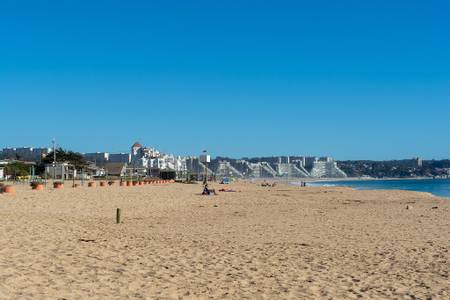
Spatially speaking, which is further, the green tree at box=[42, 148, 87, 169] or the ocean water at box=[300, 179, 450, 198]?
the green tree at box=[42, 148, 87, 169]

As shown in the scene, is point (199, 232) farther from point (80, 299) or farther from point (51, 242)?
point (80, 299)

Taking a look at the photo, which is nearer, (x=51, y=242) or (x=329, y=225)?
(x=51, y=242)

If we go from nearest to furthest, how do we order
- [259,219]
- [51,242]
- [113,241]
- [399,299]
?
[399,299], [51,242], [113,241], [259,219]

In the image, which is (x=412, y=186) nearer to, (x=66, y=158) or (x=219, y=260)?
(x=66, y=158)

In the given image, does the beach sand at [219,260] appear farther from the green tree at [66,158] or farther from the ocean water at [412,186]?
the green tree at [66,158]

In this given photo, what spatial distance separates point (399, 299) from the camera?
7605 millimetres

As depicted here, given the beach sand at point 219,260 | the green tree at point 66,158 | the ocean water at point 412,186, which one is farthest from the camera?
the green tree at point 66,158

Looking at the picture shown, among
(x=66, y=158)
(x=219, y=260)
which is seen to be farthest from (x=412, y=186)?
(x=219, y=260)

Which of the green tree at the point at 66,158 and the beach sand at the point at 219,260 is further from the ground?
the green tree at the point at 66,158

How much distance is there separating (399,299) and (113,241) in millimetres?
6973

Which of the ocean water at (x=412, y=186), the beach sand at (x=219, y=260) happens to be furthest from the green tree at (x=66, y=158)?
the beach sand at (x=219, y=260)

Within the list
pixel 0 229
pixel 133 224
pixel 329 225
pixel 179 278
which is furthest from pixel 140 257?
pixel 329 225

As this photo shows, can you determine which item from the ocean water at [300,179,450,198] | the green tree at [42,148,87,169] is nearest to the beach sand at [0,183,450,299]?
the ocean water at [300,179,450,198]

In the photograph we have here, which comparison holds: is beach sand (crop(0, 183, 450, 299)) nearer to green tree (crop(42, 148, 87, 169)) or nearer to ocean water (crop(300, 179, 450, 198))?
ocean water (crop(300, 179, 450, 198))
